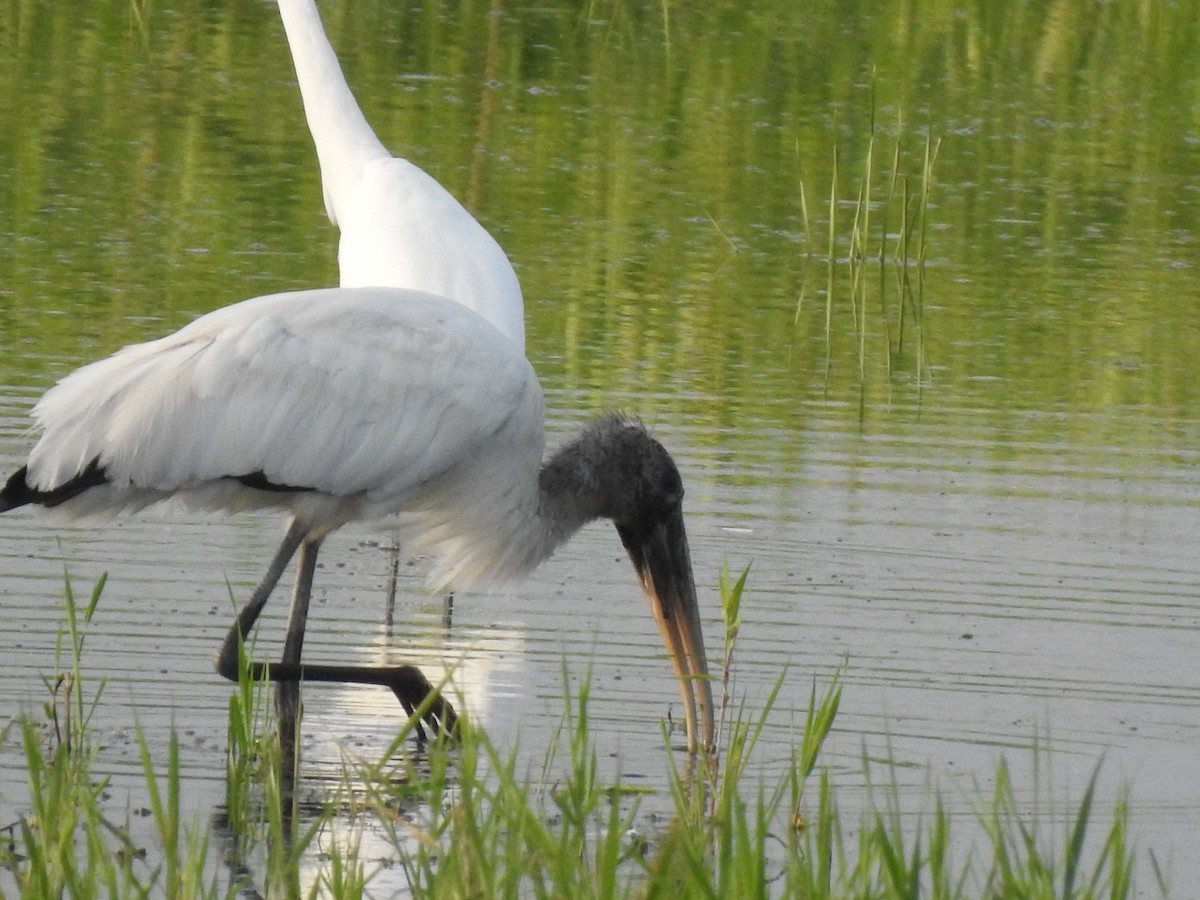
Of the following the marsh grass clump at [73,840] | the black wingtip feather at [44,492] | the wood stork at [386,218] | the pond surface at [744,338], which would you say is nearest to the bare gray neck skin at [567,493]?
the pond surface at [744,338]

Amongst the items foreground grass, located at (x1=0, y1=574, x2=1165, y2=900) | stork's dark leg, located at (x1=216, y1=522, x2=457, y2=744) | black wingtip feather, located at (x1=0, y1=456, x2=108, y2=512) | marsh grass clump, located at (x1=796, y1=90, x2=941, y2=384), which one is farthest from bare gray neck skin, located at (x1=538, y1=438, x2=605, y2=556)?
marsh grass clump, located at (x1=796, y1=90, x2=941, y2=384)

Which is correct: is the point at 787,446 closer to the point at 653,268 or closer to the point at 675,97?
the point at 653,268

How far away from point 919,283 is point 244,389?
5.86 metres

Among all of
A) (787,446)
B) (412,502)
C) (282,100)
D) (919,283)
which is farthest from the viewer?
(282,100)

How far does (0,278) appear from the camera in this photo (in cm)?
1052

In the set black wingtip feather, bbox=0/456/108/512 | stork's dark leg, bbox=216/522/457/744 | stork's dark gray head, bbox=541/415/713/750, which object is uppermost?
black wingtip feather, bbox=0/456/108/512

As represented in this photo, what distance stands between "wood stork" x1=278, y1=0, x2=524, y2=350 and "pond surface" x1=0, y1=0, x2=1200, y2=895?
2.89ft

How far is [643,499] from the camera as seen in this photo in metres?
6.57

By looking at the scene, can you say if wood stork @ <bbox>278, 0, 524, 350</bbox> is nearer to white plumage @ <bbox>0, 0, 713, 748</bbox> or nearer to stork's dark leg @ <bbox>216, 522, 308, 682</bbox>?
white plumage @ <bbox>0, 0, 713, 748</bbox>

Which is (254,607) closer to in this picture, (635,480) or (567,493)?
(567,493)

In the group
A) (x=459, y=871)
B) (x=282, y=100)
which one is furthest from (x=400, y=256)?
(x=282, y=100)

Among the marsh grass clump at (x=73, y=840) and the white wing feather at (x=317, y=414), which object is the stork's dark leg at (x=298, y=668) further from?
the marsh grass clump at (x=73, y=840)

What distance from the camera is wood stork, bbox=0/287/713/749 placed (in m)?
5.80

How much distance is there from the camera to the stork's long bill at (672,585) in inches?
254
